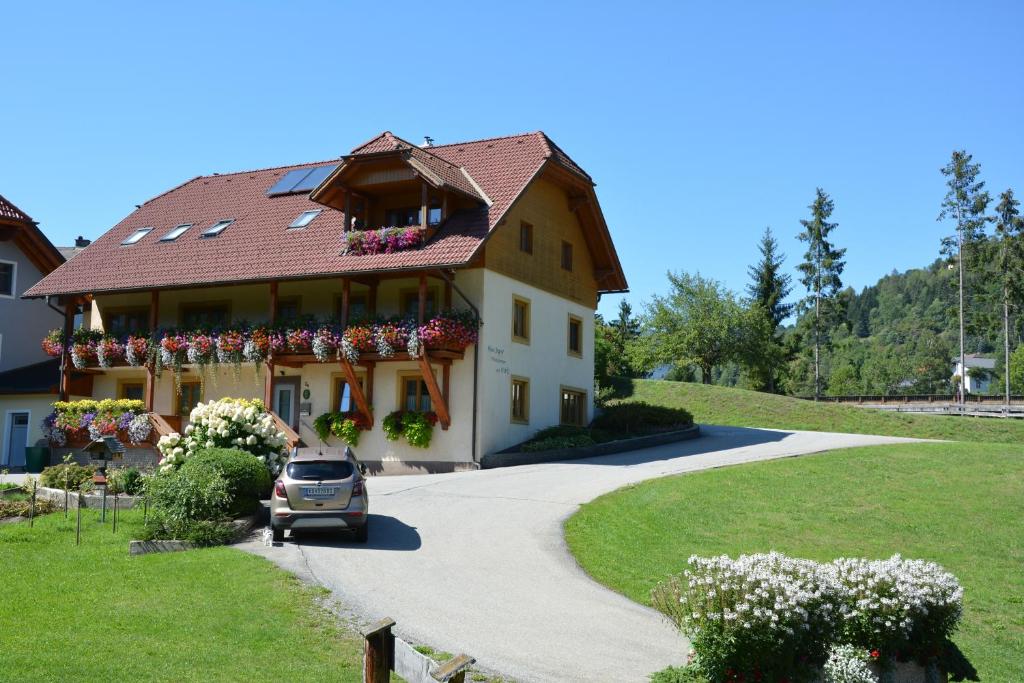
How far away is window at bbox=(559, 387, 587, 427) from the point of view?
114ft

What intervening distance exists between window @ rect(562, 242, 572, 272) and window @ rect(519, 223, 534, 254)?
8.71 feet

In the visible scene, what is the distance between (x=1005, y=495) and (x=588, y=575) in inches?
452

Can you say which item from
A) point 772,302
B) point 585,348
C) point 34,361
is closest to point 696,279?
point 772,302

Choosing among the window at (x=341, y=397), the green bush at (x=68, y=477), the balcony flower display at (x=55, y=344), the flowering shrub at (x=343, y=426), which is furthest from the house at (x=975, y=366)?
the green bush at (x=68, y=477)

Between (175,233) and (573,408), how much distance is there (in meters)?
15.2

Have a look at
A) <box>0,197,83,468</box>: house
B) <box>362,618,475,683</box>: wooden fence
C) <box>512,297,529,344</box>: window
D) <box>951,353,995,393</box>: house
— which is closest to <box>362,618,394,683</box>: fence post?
<box>362,618,475,683</box>: wooden fence

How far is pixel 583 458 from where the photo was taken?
30.2 meters

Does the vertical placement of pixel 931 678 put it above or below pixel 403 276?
below

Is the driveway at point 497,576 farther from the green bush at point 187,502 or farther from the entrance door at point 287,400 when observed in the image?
the entrance door at point 287,400

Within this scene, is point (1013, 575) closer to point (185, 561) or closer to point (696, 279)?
point (185, 561)

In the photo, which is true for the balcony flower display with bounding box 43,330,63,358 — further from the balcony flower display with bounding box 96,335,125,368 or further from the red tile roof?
the balcony flower display with bounding box 96,335,125,368

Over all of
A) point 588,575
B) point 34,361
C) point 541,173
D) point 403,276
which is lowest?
point 588,575

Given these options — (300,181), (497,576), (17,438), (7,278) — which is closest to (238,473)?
(497,576)

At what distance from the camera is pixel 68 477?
77.5 feet
